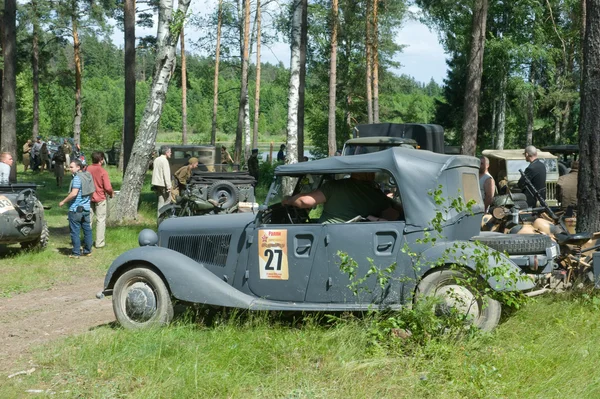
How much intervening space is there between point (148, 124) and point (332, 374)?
37.8ft

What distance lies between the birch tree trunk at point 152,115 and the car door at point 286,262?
9607 mm

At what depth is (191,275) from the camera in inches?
282

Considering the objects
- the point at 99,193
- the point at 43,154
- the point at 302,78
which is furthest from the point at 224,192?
the point at 43,154

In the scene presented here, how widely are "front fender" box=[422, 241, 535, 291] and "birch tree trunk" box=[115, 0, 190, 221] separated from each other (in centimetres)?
1078

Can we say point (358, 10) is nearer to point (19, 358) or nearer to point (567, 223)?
point (567, 223)

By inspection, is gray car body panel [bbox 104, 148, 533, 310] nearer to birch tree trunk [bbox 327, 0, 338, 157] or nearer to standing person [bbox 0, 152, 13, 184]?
standing person [bbox 0, 152, 13, 184]

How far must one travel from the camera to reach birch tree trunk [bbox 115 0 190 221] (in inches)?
637

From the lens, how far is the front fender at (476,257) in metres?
6.25

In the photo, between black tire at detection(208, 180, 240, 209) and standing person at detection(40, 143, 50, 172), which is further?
standing person at detection(40, 143, 50, 172)

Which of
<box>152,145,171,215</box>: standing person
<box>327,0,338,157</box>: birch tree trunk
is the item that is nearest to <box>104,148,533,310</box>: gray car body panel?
<box>152,145,171,215</box>: standing person

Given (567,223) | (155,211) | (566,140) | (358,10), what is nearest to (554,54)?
(566,140)

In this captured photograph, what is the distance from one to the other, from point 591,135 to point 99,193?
26.4 ft

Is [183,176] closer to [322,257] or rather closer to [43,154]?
[322,257]

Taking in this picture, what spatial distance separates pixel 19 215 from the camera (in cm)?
1227
